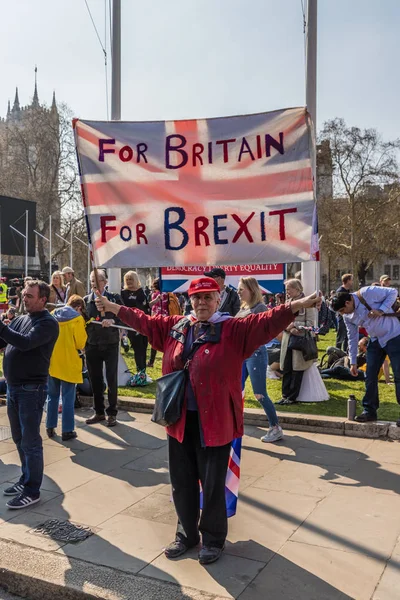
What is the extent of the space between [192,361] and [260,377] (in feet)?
9.38

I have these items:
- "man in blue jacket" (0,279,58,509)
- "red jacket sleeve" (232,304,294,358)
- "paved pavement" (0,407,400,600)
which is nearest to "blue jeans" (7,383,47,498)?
"man in blue jacket" (0,279,58,509)

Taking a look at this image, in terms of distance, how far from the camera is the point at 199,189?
245 inches

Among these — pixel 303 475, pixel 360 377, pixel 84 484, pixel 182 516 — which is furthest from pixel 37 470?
pixel 360 377

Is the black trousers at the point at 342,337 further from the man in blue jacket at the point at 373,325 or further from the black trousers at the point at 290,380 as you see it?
the man in blue jacket at the point at 373,325

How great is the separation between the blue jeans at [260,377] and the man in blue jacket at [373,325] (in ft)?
3.20

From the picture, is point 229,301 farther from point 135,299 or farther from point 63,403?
point 135,299

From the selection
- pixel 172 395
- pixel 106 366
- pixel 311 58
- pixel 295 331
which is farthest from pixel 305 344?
pixel 172 395

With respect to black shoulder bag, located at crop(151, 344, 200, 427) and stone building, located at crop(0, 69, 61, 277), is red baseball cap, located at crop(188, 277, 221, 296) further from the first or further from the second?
stone building, located at crop(0, 69, 61, 277)

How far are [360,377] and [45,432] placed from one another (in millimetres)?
5719

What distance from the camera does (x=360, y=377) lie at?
34.9 feet

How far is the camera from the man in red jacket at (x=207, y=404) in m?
3.83

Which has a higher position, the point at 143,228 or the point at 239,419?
the point at 143,228

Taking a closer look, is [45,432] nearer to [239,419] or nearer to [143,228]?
[143,228]

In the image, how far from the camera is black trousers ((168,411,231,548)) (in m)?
3.94
